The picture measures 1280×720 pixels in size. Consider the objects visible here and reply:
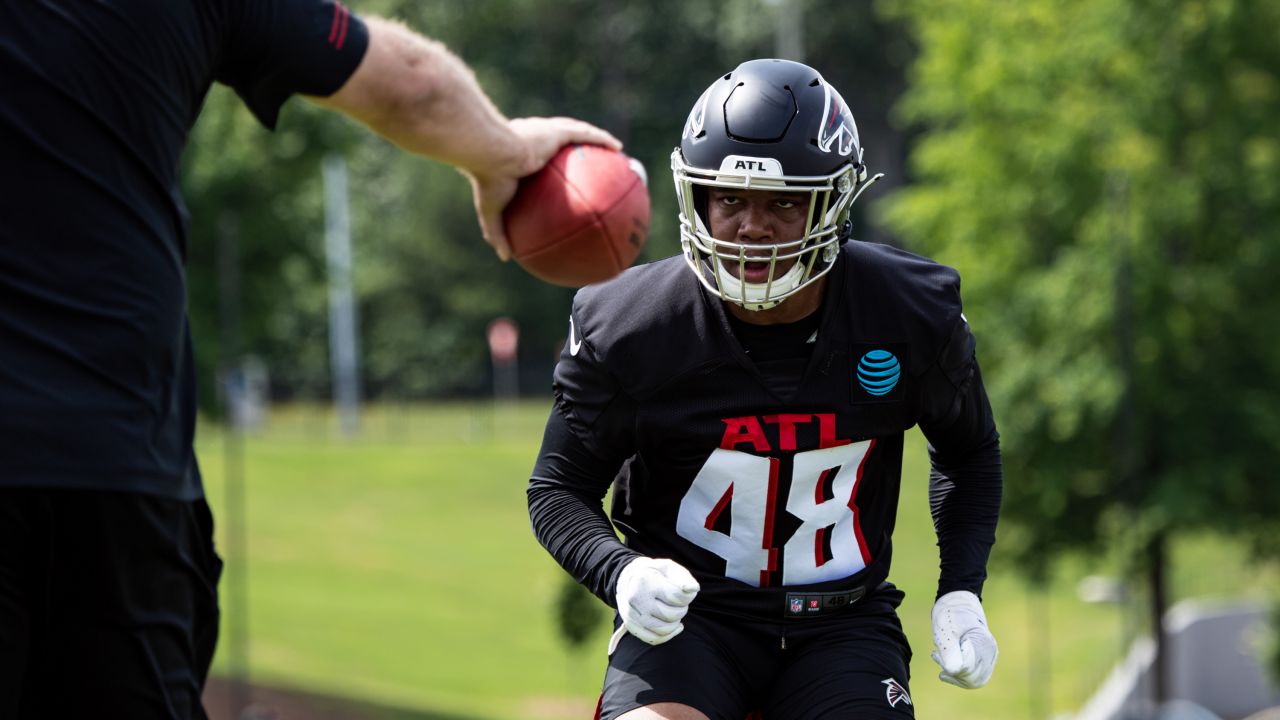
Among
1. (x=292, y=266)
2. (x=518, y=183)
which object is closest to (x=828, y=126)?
(x=518, y=183)

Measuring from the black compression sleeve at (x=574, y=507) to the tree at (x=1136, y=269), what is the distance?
1504cm

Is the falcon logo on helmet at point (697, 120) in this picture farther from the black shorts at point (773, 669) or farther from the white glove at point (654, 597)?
the black shorts at point (773, 669)

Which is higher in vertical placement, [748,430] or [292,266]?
[292,266]

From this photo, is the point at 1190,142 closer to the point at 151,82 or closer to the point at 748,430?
the point at 748,430

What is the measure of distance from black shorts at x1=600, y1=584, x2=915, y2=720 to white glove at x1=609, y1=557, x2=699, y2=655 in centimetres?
13

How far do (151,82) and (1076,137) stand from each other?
17.6 metres

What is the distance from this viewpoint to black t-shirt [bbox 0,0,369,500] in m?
2.43

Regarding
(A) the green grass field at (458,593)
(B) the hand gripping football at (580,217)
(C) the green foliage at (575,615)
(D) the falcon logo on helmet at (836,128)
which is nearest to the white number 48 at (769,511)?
(B) the hand gripping football at (580,217)

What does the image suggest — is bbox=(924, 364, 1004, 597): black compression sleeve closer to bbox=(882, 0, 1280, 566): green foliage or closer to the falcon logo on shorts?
the falcon logo on shorts

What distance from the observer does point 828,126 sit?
3631 millimetres

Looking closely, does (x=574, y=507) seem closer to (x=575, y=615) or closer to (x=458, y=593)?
(x=575, y=615)

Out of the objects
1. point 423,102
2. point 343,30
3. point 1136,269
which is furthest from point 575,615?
point 343,30

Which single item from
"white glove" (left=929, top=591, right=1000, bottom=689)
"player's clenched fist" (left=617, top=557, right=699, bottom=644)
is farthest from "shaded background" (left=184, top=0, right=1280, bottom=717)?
"player's clenched fist" (left=617, top=557, right=699, bottom=644)

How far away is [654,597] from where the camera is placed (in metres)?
3.32
